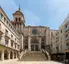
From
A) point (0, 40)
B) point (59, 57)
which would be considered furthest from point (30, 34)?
point (0, 40)

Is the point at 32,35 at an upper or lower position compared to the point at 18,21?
lower

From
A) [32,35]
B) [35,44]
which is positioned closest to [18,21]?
[32,35]

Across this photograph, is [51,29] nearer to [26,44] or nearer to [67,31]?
[26,44]

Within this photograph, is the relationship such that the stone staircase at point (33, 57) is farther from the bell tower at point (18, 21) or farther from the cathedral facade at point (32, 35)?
the bell tower at point (18, 21)

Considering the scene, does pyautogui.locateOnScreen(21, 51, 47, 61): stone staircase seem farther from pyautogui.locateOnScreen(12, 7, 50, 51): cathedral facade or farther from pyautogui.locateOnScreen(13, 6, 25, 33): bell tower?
pyautogui.locateOnScreen(13, 6, 25, 33): bell tower

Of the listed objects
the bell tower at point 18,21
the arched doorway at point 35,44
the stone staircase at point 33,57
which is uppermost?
the bell tower at point 18,21

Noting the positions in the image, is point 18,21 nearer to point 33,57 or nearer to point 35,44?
point 35,44

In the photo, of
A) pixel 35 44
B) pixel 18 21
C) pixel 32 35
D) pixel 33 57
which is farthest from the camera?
pixel 32 35

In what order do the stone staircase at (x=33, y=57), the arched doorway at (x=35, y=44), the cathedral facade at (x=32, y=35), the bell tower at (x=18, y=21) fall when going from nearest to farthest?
the stone staircase at (x=33, y=57), the bell tower at (x=18, y=21), the cathedral facade at (x=32, y=35), the arched doorway at (x=35, y=44)

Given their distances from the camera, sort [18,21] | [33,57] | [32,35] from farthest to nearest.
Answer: [32,35]
[18,21]
[33,57]

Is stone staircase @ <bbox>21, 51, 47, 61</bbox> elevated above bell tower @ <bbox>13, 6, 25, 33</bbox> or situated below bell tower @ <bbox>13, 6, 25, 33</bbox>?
below

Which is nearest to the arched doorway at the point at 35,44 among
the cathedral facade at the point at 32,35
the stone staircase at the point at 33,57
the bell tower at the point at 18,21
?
the cathedral facade at the point at 32,35

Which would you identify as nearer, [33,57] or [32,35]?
[33,57]

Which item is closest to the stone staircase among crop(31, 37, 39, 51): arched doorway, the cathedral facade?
the cathedral facade
